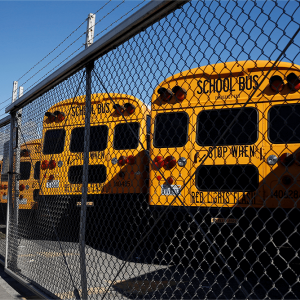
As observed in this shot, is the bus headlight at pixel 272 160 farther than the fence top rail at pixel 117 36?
Yes

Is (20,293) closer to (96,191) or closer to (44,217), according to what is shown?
(44,217)

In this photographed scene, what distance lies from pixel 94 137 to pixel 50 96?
11.0 ft

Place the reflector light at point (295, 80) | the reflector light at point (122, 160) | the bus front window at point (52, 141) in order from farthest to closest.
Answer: the reflector light at point (122, 160) → the bus front window at point (52, 141) → the reflector light at point (295, 80)

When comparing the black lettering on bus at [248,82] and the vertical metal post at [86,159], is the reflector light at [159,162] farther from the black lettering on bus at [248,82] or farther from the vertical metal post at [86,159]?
the vertical metal post at [86,159]

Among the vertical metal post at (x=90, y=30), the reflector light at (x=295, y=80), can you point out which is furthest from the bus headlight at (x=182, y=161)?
the vertical metal post at (x=90, y=30)

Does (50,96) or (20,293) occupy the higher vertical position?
(50,96)

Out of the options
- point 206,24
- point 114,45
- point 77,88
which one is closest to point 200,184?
point 77,88

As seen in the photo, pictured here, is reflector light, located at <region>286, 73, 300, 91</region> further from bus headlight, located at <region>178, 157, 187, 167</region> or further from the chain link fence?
bus headlight, located at <region>178, 157, 187, 167</region>

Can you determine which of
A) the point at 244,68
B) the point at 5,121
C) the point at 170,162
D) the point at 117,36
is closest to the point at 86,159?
the point at 117,36

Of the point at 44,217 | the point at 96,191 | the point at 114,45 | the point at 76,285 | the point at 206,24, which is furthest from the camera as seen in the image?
the point at 96,191

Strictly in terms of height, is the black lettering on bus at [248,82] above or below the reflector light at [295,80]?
above

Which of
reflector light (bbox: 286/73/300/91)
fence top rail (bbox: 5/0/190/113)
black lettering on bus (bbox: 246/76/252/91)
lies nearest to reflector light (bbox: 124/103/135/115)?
fence top rail (bbox: 5/0/190/113)

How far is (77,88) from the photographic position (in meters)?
3.68

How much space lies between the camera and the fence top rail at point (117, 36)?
2.54m
